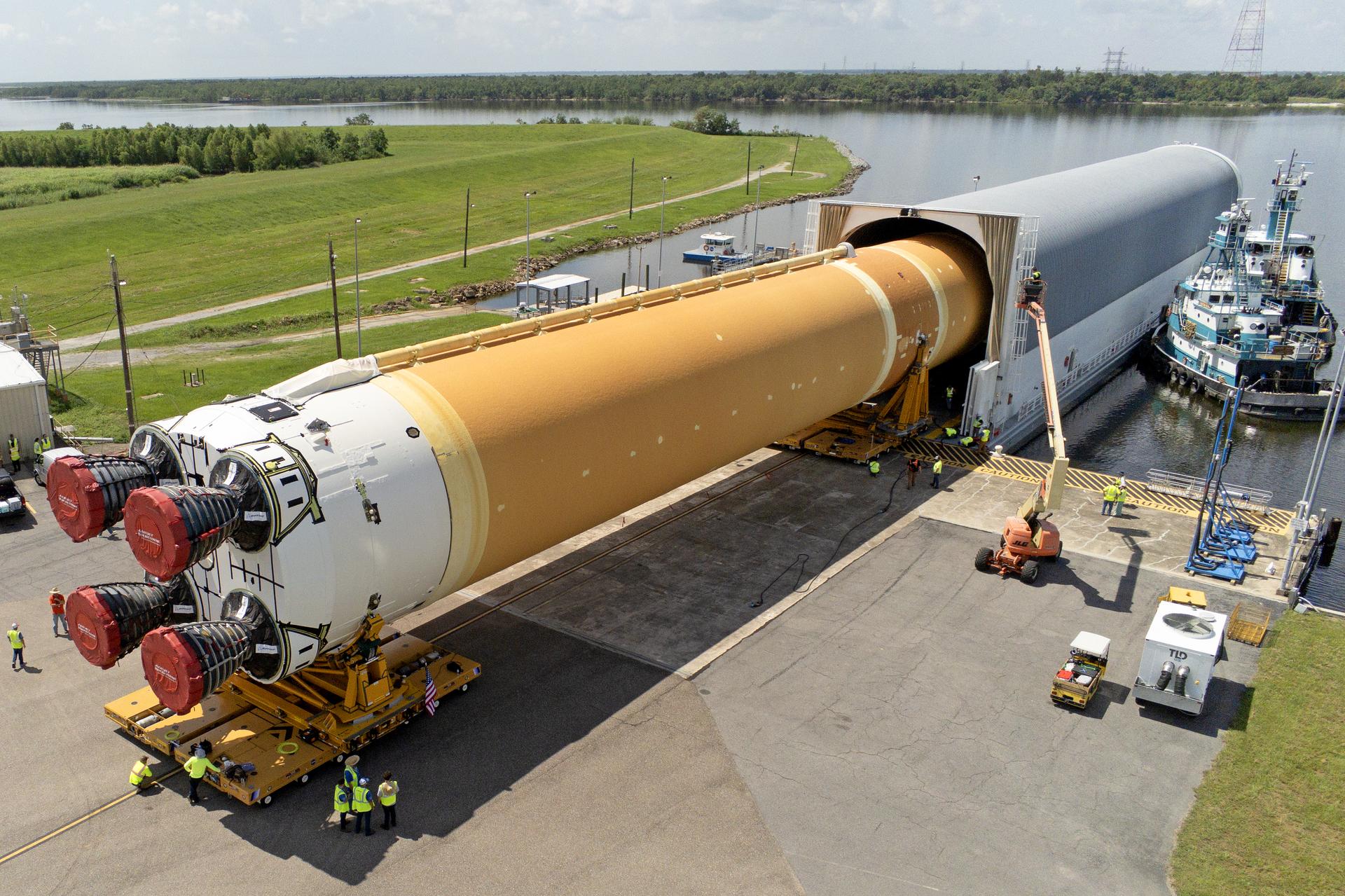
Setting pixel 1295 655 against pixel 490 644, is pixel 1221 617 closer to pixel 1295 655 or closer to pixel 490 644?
pixel 1295 655

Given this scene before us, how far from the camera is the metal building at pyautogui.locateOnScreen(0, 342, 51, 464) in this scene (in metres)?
36.6

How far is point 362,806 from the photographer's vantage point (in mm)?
18547

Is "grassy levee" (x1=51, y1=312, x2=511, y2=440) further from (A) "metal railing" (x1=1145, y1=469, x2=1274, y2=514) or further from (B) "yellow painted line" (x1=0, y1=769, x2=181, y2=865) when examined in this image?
(A) "metal railing" (x1=1145, y1=469, x2=1274, y2=514)

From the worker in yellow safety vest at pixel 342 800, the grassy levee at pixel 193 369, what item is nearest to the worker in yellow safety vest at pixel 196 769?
the worker in yellow safety vest at pixel 342 800

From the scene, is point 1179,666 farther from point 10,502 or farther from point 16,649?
point 10,502

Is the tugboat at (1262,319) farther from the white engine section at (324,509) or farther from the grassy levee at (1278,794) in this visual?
the white engine section at (324,509)

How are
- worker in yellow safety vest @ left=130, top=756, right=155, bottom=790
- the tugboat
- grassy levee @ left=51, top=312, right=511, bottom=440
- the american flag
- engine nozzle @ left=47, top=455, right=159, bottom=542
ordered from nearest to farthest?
1. engine nozzle @ left=47, top=455, right=159, bottom=542
2. worker in yellow safety vest @ left=130, top=756, right=155, bottom=790
3. the american flag
4. grassy levee @ left=51, top=312, right=511, bottom=440
5. the tugboat

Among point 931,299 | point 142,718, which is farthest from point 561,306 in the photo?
point 142,718

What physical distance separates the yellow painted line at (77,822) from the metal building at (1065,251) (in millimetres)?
31295

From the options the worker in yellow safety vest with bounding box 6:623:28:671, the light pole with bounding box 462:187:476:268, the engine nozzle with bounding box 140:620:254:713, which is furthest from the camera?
the light pole with bounding box 462:187:476:268

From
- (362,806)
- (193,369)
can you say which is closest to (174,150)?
(193,369)

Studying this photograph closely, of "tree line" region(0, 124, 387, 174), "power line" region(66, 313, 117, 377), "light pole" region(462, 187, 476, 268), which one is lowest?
"power line" region(66, 313, 117, 377)

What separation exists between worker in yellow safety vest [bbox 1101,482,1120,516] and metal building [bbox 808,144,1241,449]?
7114mm

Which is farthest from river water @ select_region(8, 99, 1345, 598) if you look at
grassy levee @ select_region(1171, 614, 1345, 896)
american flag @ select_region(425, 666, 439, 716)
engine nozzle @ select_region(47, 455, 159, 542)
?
engine nozzle @ select_region(47, 455, 159, 542)
